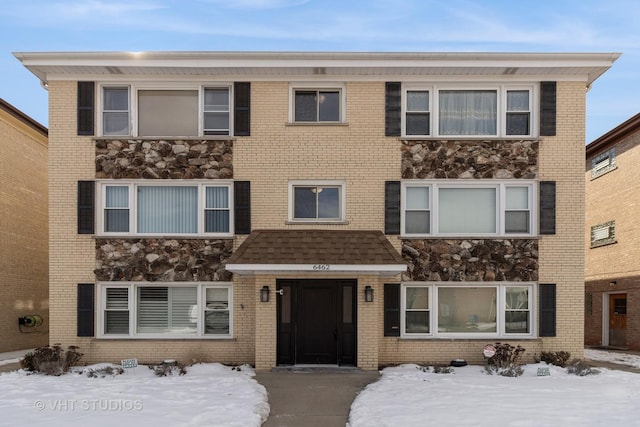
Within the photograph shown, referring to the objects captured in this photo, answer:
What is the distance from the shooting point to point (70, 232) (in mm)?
12555

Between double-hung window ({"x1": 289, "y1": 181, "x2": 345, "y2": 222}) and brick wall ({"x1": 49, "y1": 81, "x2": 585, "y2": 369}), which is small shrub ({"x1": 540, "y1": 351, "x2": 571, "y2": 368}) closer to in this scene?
brick wall ({"x1": 49, "y1": 81, "x2": 585, "y2": 369})

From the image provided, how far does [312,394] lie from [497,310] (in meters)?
5.78

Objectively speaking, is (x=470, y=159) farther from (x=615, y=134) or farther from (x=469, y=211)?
(x=615, y=134)

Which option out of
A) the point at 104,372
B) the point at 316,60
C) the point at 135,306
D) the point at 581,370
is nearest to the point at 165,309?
the point at 135,306

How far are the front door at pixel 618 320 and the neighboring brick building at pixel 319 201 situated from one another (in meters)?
7.25

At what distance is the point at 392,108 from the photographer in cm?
1264

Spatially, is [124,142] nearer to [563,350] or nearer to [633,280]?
[563,350]

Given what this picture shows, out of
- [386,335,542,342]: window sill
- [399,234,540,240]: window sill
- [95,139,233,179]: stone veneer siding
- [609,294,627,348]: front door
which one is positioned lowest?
[609,294,627,348]: front door

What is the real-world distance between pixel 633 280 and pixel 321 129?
41.7ft

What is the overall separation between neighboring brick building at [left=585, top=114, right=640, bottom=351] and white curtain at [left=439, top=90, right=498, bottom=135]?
7116 millimetres

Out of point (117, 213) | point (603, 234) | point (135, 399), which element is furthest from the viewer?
point (603, 234)

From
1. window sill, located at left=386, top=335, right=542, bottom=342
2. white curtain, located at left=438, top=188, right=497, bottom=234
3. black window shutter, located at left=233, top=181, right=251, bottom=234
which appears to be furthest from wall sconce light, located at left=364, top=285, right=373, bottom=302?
black window shutter, located at left=233, top=181, right=251, bottom=234

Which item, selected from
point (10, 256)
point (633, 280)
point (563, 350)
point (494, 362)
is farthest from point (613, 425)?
point (10, 256)

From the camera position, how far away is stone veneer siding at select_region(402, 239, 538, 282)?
493 inches
